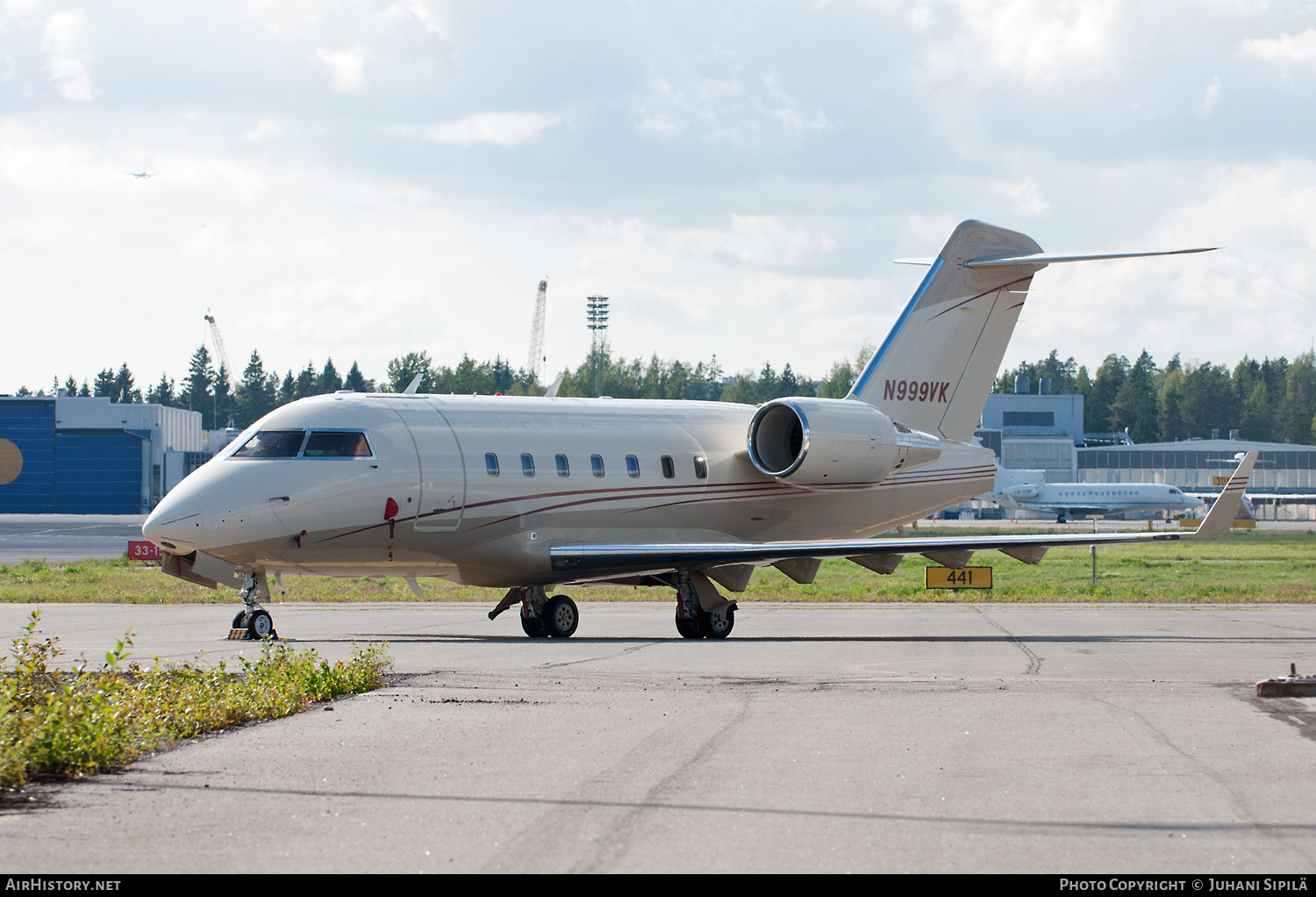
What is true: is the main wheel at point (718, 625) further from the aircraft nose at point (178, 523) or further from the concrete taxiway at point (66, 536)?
the concrete taxiway at point (66, 536)

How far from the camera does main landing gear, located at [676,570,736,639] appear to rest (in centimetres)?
2144

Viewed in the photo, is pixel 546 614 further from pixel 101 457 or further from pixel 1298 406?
pixel 1298 406

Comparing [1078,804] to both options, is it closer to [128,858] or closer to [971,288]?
[128,858]

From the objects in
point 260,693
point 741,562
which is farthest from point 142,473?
point 260,693

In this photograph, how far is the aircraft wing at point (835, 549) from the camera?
Answer: 811 inches

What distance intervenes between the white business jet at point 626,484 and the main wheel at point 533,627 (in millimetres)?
34

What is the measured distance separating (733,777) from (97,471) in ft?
354

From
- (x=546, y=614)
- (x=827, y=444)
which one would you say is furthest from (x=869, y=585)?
(x=546, y=614)

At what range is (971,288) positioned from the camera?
2659cm

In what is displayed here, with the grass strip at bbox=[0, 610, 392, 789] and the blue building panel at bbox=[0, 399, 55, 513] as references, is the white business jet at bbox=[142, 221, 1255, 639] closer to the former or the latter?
the grass strip at bbox=[0, 610, 392, 789]

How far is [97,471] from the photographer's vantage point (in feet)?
350

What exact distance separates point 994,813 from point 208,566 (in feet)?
47.6

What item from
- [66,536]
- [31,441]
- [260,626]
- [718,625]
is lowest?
[66,536]

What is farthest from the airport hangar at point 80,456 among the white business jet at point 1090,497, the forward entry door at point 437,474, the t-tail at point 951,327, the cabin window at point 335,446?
the cabin window at point 335,446
